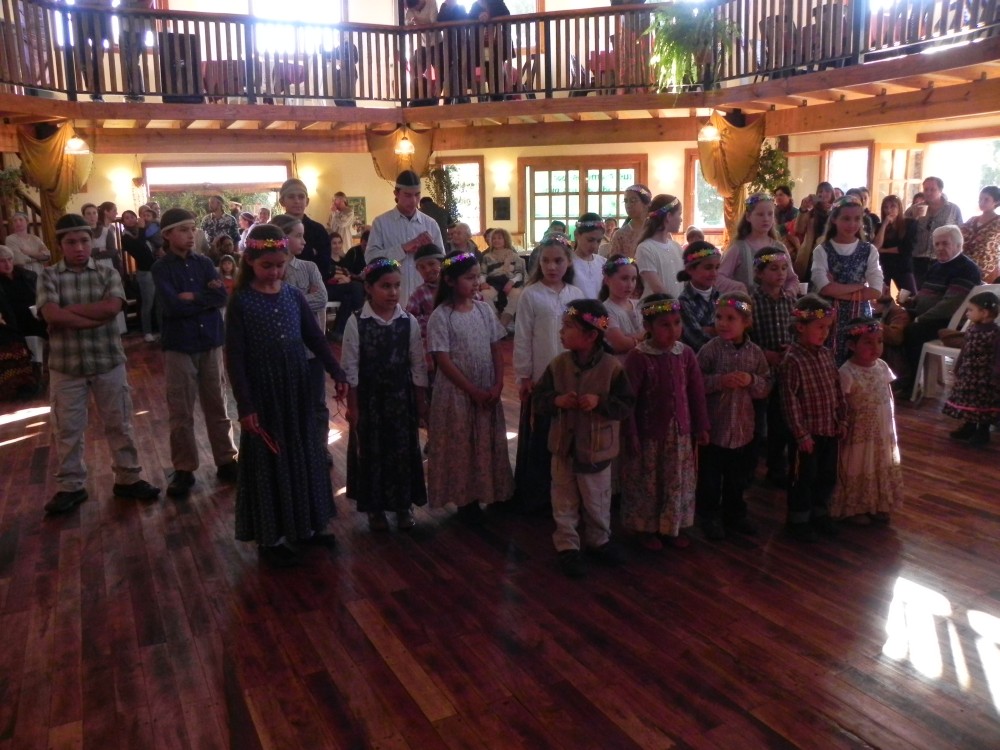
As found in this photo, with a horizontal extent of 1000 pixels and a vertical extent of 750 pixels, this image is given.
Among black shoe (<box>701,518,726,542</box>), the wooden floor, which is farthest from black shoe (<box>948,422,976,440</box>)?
black shoe (<box>701,518,726,542</box>)

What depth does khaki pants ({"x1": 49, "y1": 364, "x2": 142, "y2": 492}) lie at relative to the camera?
14.8 feet

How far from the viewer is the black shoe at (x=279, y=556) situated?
150 inches

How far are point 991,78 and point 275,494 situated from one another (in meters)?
8.29

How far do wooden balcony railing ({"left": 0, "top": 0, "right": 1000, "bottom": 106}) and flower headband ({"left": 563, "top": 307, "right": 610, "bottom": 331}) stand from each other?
6883mm

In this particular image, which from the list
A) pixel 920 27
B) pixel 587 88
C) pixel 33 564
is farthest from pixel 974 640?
Answer: pixel 587 88

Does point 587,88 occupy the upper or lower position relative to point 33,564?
upper

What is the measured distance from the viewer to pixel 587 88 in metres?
11.4

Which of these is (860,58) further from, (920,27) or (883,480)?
(883,480)

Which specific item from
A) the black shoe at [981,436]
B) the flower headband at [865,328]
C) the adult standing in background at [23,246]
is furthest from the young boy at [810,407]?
the adult standing in background at [23,246]

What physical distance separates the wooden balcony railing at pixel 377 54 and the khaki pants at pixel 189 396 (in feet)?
21.7

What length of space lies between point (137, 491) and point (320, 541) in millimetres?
1414

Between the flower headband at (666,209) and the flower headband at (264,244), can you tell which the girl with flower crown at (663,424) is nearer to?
the flower headband at (666,209)

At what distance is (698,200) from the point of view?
14.0 meters

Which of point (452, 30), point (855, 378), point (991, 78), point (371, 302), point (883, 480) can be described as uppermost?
point (452, 30)
